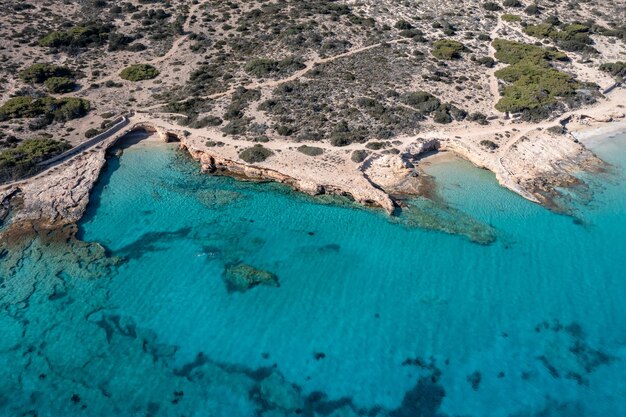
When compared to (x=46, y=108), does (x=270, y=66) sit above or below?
above

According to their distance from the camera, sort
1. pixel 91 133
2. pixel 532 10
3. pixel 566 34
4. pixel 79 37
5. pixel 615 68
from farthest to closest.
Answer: pixel 532 10, pixel 566 34, pixel 79 37, pixel 615 68, pixel 91 133

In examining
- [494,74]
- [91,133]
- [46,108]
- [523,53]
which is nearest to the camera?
[91,133]

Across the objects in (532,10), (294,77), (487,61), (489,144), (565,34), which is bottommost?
(489,144)

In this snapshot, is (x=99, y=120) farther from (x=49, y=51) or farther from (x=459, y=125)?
(x=459, y=125)

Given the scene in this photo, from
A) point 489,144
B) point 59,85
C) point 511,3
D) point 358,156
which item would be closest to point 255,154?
point 358,156

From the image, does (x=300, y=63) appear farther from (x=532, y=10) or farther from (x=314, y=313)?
(x=532, y=10)

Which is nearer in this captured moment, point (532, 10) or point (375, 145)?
point (375, 145)

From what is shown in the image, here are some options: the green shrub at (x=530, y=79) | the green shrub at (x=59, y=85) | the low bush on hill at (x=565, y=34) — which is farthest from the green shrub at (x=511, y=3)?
the green shrub at (x=59, y=85)
